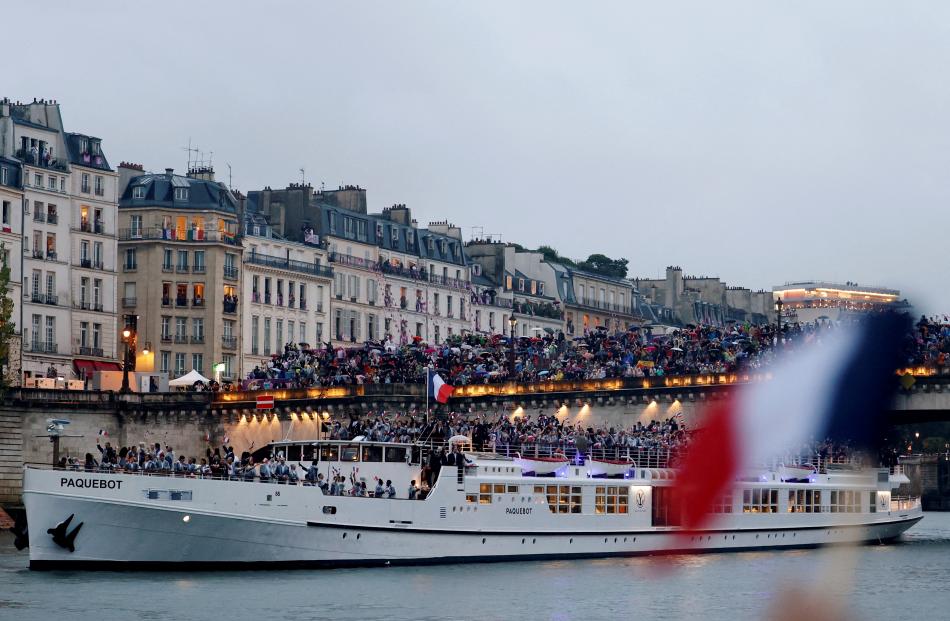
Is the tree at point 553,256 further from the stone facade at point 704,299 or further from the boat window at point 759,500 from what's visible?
the boat window at point 759,500

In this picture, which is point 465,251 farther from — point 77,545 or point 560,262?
point 77,545

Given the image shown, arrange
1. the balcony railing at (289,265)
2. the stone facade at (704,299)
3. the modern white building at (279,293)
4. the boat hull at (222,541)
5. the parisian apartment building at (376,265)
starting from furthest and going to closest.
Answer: the stone facade at (704,299)
the parisian apartment building at (376,265)
the balcony railing at (289,265)
the modern white building at (279,293)
the boat hull at (222,541)

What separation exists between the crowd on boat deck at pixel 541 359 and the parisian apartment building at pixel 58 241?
35.9 ft

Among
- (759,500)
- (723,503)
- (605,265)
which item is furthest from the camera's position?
(605,265)

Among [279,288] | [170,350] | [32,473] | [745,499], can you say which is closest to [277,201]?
[279,288]

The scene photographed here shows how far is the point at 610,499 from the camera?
258 feet

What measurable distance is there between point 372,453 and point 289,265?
5853cm

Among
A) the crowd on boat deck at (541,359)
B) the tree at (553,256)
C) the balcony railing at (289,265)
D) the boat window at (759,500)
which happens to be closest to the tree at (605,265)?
the tree at (553,256)

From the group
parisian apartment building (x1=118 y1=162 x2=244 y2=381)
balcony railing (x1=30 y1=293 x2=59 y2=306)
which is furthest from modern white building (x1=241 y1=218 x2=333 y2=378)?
balcony railing (x1=30 y1=293 x2=59 y2=306)

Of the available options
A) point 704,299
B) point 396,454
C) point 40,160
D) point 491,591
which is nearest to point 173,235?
point 40,160

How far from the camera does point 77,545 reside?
6769 cm

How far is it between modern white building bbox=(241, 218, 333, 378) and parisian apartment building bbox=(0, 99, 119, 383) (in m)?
10.4

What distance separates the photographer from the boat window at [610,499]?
3081 inches

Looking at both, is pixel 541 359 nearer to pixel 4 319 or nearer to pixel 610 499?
pixel 4 319
